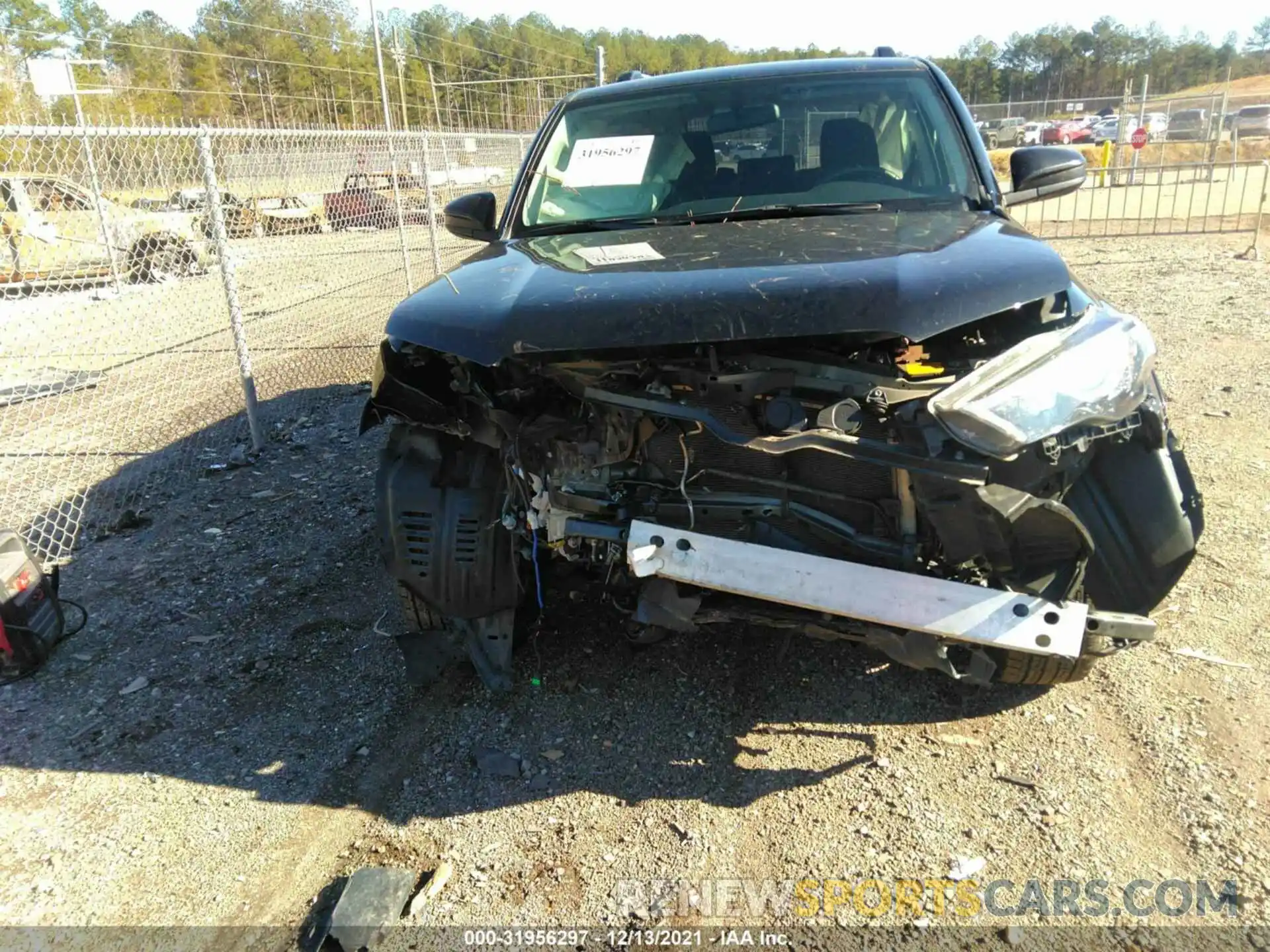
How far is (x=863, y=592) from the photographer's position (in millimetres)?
2260

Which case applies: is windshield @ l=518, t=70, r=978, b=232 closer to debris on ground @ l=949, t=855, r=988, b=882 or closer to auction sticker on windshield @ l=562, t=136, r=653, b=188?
auction sticker on windshield @ l=562, t=136, r=653, b=188

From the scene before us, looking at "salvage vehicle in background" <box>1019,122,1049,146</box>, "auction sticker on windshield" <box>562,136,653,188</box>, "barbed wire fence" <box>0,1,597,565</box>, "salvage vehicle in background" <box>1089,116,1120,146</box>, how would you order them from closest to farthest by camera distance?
"auction sticker on windshield" <box>562,136,653,188</box>
"barbed wire fence" <box>0,1,597,565</box>
"salvage vehicle in background" <box>1089,116,1120,146</box>
"salvage vehicle in background" <box>1019,122,1049,146</box>

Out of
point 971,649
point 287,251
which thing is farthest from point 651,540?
point 287,251

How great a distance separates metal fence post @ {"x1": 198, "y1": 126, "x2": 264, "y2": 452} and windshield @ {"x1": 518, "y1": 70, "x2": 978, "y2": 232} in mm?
2459

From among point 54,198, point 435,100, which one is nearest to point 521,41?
point 435,100

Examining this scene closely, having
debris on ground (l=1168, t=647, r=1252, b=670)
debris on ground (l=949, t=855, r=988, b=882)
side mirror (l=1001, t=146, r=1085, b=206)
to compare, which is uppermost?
side mirror (l=1001, t=146, r=1085, b=206)

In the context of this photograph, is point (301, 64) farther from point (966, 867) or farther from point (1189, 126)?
point (966, 867)

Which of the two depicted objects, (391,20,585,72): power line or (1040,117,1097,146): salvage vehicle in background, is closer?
(1040,117,1097,146): salvage vehicle in background

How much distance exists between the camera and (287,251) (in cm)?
1058

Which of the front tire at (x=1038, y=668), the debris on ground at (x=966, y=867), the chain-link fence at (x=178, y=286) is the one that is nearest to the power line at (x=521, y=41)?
the chain-link fence at (x=178, y=286)

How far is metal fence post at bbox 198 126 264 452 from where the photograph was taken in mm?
5211

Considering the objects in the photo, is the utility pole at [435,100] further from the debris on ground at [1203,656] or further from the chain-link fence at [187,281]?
the debris on ground at [1203,656]

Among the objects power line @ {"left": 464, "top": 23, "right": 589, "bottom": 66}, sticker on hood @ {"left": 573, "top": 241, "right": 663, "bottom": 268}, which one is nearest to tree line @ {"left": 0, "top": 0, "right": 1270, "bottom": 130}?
power line @ {"left": 464, "top": 23, "right": 589, "bottom": 66}

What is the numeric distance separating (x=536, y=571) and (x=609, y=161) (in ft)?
5.99
